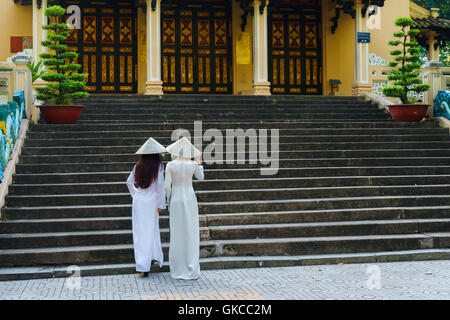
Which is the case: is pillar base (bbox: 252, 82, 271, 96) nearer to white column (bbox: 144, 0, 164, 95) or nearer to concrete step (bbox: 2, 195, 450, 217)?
white column (bbox: 144, 0, 164, 95)

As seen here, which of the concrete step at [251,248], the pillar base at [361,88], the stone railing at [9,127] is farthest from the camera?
the pillar base at [361,88]

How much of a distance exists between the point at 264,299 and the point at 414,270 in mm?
2570

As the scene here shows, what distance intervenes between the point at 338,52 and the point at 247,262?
533 inches

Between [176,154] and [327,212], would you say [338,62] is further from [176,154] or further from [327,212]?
[176,154]

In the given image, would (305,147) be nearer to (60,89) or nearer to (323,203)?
(323,203)

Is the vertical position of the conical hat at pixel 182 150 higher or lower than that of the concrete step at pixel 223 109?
lower

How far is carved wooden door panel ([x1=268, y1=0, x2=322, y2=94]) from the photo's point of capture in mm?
18922

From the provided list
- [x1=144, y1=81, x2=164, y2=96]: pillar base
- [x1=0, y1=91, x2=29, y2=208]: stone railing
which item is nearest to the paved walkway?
[x1=0, y1=91, x2=29, y2=208]: stone railing

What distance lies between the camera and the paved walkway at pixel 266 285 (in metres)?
5.77

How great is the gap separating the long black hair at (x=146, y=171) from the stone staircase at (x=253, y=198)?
1.13 m

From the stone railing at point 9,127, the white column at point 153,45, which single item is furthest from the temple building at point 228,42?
the stone railing at point 9,127

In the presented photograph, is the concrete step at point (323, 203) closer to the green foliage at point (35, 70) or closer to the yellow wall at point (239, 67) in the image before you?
the green foliage at point (35, 70)

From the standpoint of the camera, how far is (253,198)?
8.99m

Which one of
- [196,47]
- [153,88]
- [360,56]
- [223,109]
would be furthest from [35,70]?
[360,56]
